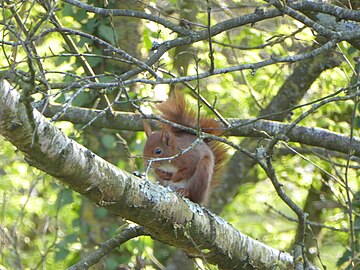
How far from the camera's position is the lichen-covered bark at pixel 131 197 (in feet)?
7.86

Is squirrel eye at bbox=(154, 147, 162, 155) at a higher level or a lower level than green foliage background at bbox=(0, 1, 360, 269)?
lower

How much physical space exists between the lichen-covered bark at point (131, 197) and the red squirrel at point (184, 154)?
0.79 metres

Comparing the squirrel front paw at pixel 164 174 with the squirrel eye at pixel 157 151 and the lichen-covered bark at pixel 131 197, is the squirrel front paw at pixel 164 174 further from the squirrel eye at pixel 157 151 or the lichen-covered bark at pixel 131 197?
the lichen-covered bark at pixel 131 197

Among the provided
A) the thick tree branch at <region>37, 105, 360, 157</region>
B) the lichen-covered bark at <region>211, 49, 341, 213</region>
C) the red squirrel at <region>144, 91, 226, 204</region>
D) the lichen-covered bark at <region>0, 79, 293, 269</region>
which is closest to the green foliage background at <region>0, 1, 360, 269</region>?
the lichen-covered bark at <region>211, 49, 341, 213</region>

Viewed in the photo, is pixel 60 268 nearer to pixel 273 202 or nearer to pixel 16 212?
pixel 16 212

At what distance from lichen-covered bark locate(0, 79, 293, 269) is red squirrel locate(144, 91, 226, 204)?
0.79m

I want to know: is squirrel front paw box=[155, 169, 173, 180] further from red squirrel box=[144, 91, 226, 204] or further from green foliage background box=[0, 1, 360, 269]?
green foliage background box=[0, 1, 360, 269]

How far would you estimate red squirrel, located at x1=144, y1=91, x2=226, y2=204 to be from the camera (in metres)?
4.59

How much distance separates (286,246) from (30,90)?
235 inches

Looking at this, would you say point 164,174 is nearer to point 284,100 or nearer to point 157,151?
point 157,151

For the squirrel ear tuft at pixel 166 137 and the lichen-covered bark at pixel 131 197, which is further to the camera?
the squirrel ear tuft at pixel 166 137

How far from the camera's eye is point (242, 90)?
7.71 metres

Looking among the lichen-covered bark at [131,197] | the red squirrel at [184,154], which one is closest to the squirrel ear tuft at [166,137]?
the red squirrel at [184,154]

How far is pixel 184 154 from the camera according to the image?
472cm
